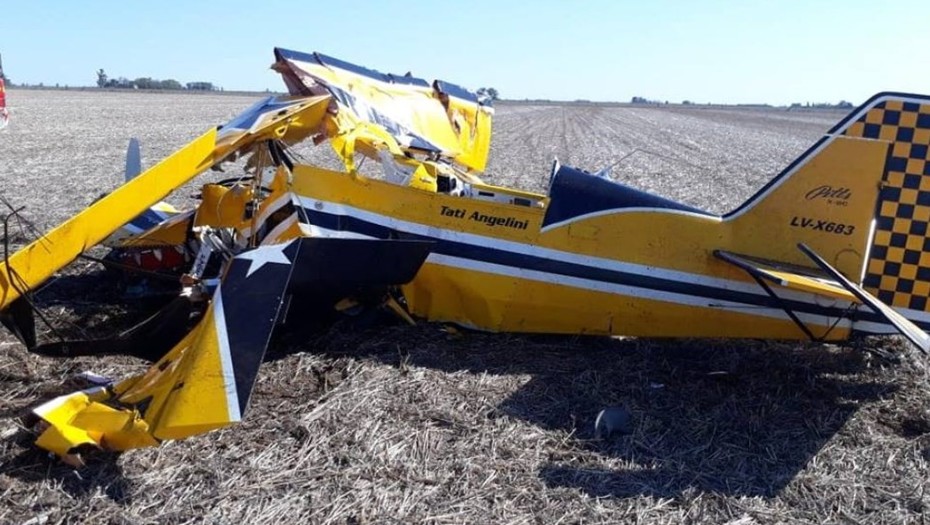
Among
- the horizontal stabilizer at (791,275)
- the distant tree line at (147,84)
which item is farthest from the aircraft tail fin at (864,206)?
the distant tree line at (147,84)

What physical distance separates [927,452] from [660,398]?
1668 mm

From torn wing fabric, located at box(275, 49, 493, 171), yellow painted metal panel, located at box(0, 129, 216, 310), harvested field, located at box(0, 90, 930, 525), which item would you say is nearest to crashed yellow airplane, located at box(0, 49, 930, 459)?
yellow painted metal panel, located at box(0, 129, 216, 310)

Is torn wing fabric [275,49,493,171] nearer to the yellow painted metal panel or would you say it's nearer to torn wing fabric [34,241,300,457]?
the yellow painted metal panel

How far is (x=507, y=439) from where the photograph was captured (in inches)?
181

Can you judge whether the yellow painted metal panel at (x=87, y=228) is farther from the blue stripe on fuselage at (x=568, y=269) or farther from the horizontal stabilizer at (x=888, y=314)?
the horizontal stabilizer at (x=888, y=314)

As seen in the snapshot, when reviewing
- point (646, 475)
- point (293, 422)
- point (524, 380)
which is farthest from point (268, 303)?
point (646, 475)

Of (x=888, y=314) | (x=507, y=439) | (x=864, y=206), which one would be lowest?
(x=507, y=439)

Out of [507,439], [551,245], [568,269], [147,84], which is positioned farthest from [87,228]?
[147,84]

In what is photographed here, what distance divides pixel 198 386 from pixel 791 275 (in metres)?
4.10

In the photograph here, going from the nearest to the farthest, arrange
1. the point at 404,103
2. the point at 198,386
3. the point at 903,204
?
the point at 198,386
the point at 903,204
the point at 404,103

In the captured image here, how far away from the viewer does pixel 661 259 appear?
19.1ft

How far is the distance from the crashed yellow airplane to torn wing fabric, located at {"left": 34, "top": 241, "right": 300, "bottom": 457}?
49 millimetres

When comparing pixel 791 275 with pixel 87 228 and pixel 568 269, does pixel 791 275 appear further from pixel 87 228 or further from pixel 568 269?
pixel 87 228

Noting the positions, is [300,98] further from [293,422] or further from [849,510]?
[849,510]
